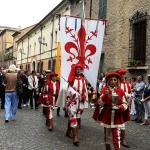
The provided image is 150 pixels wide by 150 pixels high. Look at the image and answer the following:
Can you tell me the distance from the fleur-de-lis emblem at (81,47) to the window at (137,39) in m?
6.16

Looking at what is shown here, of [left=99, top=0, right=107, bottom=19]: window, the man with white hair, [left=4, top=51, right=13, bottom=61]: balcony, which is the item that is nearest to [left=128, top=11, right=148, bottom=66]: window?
[left=99, top=0, right=107, bottom=19]: window

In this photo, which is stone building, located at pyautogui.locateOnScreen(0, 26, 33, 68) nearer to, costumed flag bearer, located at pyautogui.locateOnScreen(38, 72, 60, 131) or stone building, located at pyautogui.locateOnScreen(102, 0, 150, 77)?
stone building, located at pyautogui.locateOnScreen(102, 0, 150, 77)

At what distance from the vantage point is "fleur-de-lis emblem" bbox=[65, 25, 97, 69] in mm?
9217

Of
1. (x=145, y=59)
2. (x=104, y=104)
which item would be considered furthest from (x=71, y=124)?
(x=145, y=59)

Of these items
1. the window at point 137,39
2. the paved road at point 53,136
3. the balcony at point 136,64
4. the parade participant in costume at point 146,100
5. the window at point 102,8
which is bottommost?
the paved road at point 53,136

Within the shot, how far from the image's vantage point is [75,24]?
30.9 ft

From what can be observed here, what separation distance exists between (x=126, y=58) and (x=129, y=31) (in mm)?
1362

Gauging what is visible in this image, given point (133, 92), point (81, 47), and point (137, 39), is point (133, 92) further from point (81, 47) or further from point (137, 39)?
point (137, 39)

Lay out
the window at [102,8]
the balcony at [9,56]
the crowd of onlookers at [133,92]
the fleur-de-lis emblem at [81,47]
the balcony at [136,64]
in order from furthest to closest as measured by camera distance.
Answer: the balcony at [9,56], the window at [102,8], the balcony at [136,64], the crowd of onlookers at [133,92], the fleur-de-lis emblem at [81,47]

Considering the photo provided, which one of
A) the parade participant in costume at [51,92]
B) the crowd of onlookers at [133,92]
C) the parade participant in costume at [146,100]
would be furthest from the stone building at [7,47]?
the parade participant in costume at [51,92]

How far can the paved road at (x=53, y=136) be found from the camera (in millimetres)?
7027

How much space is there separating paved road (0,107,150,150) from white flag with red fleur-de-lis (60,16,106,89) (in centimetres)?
153

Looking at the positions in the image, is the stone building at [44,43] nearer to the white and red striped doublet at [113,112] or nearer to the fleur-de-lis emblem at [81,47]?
the fleur-de-lis emblem at [81,47]

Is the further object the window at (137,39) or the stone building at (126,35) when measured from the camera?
the window at (137,39)
